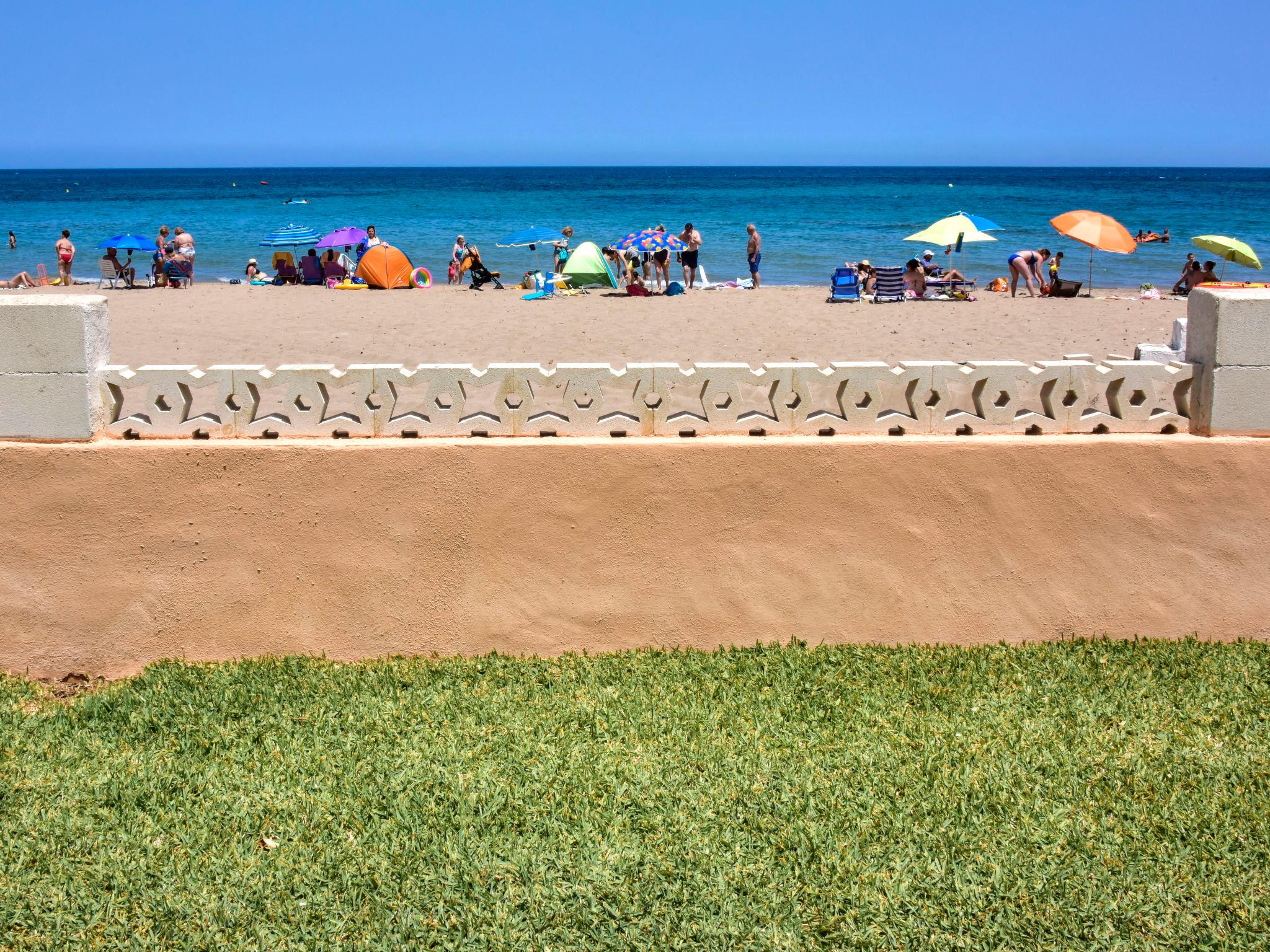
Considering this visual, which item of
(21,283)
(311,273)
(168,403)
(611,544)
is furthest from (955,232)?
(168,403)

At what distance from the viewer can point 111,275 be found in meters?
25.2

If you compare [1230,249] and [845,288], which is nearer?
[1230,249]

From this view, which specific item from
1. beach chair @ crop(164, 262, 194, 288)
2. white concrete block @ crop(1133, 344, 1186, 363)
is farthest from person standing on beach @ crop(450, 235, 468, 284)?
white concrete block @ crop(1133, 344, 1186, 363)

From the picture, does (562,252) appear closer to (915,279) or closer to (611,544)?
(915,279)

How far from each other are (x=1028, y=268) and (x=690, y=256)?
6933mm

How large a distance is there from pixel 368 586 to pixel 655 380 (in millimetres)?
1654

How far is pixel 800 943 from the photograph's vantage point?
3455 millimetres

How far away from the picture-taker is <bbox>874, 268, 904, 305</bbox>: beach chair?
21422mm

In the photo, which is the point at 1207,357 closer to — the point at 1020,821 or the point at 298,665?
the point at 1020,821

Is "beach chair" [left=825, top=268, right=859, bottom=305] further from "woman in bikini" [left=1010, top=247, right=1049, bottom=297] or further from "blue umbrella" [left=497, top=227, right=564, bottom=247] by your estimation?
"blue umbrella" [left=497, top=227, right=564, bottom=247]

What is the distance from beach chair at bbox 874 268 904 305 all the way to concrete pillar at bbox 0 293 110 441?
704 inches

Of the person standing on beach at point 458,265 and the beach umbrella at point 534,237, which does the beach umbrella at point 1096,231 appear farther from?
the person standing on beach at point 458,265

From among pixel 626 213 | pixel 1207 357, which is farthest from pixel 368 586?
pixel 626 213

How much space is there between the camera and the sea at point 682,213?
1436 inches
